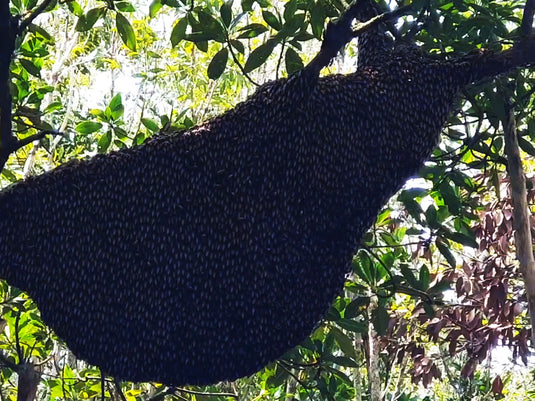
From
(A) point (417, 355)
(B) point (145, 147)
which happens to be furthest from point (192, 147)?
(A) point (417, 355)

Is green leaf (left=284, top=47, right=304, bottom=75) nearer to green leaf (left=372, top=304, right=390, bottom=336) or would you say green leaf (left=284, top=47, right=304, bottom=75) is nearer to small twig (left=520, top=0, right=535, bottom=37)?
small twig (left=520, top=0, right=535, bottom=37)

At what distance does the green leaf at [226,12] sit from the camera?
1.84 m

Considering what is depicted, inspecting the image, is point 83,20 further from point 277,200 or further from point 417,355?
point 417,355

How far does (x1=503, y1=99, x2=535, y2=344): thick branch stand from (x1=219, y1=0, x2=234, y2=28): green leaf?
0.89 meters

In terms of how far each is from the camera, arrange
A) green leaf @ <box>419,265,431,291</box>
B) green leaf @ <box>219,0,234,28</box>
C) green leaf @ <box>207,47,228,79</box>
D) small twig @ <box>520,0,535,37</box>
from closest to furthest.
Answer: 1. small twig @ <box>520,0,535,37</box>
2. green leaf @ <box>219,0,234,28</box>
3. green leaf @ <box>207,47,228,79</box>
4. green leaf @ <box>419,265,431,291</box>

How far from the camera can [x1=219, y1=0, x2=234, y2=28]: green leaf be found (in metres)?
1.84

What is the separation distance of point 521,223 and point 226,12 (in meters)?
1.02

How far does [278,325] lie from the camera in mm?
1499

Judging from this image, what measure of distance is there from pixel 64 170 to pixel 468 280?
2285 mm

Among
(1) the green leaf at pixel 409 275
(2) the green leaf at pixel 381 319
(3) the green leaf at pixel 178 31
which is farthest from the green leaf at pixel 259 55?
(2) the green leaf at pixel 381 319

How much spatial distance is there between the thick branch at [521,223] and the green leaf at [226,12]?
0.89 m

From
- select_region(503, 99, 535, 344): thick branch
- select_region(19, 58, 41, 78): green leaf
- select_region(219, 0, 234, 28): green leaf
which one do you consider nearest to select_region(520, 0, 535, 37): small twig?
select_region(503, 99, 535, 344): thick branch

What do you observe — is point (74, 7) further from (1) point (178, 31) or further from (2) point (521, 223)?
(2) point (521, 223)

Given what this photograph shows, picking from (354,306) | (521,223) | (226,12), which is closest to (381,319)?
(354,306)
